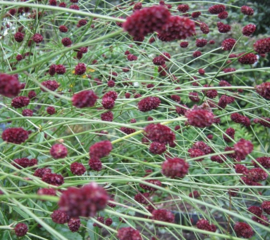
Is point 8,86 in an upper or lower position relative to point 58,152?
upper

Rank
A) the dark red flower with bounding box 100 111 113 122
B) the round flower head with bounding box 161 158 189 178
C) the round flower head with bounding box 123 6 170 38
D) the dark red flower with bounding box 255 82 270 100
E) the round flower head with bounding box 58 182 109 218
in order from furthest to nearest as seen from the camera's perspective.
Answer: the dark red flower with bounding box 100 111 113 122 < the dark red flower with bounding box 255 82 270 100 < the round flower head with bounding box 161 158 189 178 < the round flower head with bounding box 123 6 170 38 < the round flower head with bounding box 58 182 109 218

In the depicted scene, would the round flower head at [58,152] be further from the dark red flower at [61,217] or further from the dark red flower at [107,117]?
the dark red flower at [107,117]

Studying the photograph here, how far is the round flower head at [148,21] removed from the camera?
1.92 ft

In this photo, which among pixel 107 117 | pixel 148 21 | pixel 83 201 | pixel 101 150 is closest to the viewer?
pixel 83 201

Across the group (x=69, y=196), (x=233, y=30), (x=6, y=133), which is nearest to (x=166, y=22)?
(x=69, y=196)

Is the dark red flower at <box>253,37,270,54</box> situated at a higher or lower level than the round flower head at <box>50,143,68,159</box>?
higher

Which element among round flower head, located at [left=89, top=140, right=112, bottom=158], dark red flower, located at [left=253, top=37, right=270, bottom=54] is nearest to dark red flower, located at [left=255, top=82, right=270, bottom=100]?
dark red flower, located at [left=253, top=37, right=270, bottom=54]

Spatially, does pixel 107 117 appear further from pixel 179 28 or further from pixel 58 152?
pixel 179 28

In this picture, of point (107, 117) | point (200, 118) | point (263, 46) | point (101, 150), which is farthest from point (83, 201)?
point (263, 46)

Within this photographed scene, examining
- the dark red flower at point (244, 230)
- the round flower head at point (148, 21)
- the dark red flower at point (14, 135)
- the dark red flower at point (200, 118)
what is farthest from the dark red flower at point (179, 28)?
the dark red flower at point (244, 230)

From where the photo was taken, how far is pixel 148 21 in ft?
1.96

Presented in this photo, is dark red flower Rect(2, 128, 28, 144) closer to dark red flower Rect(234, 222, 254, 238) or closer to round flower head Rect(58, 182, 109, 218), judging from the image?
round flower head Rect(58, 182, 109, 218)

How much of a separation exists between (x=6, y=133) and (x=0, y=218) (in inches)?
15.6

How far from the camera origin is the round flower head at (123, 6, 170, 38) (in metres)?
0.59
